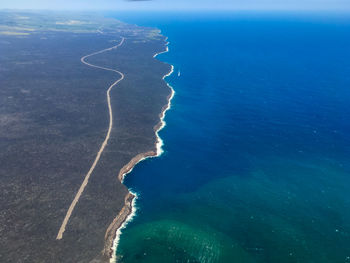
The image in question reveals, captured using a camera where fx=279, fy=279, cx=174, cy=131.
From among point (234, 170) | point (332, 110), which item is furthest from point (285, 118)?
Result: point (234, 170)

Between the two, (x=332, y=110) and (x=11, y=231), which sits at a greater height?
(x=332, y=110)

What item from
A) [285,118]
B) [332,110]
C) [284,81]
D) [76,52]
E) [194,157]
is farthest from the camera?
[76,52]

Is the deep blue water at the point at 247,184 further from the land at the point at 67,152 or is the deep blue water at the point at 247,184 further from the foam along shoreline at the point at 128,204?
the land at the point at 67,152

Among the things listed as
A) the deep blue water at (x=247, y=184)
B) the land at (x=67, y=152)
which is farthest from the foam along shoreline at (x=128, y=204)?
the deep blue water at (x=247, y=184)

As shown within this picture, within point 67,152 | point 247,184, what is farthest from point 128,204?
point 247,184

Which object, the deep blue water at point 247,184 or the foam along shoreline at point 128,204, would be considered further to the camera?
the deep blue water at point 247,184

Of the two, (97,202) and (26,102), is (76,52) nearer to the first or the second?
(26,102)

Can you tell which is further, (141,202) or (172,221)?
(141,202)

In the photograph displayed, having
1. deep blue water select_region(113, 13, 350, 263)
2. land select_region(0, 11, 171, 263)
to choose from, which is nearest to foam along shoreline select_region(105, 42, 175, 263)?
land select_region(0, 11, 171, 263)

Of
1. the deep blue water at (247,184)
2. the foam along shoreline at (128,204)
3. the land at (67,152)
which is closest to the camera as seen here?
the land at (67,152)
